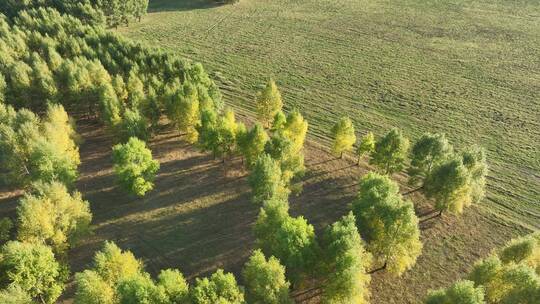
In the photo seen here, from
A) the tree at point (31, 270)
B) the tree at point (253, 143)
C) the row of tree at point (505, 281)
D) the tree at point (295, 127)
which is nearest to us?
the row of tree at point (505, 281)

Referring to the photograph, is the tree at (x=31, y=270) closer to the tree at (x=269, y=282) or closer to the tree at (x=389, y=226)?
the tree at (x=269, y=282)

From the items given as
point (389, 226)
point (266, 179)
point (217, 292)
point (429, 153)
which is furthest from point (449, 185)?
point (217, 292)

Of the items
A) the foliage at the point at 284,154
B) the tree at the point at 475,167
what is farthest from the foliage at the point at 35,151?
the tree at the point at 475,167

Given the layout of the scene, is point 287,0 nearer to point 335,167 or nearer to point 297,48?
Result: point 297,48

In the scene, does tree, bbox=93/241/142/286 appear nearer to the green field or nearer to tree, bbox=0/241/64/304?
tree, bbox=0/241/64/304

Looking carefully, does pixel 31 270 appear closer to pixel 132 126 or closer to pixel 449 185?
pixel 132 126

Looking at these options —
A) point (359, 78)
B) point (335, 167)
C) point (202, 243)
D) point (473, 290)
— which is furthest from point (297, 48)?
point (473, 290)
